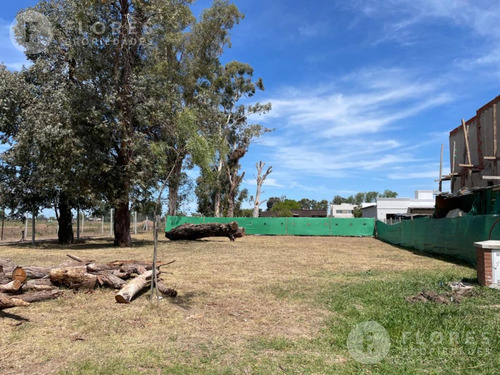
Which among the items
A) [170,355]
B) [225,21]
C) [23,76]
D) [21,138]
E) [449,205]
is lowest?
[170,355]

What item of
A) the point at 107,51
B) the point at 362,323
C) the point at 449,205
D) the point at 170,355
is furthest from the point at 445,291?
the point at 107,51

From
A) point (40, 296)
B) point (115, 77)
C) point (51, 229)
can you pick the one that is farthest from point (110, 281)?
point (51, 229)

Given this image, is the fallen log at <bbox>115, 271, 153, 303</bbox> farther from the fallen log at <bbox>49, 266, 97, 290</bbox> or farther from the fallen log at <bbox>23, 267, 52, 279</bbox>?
the fallen log at <bbox>23, 267, 52, 279</bbox>

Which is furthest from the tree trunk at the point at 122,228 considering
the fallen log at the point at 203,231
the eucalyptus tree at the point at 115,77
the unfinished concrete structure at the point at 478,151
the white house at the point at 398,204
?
the white house at the point at 398,204

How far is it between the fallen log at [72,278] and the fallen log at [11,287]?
2.00ft

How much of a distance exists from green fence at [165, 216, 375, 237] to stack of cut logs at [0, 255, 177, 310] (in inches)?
925

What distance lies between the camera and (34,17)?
53.0ft

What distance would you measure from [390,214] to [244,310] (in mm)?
45197

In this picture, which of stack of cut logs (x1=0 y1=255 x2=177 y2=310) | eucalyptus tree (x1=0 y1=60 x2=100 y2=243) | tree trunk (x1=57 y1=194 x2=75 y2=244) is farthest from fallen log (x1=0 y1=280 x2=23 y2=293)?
tree trunk (x1=57 y1=194 x2=75 y2=244)

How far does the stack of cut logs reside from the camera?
5.99 m

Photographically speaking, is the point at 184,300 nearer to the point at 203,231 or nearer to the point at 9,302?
the point at 9,302

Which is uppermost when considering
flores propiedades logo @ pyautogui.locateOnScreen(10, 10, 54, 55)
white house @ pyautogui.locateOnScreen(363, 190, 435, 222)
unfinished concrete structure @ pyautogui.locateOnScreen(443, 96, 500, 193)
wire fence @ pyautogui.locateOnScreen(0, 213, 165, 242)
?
flores propiedades logo @ pyautogui.locateOnScreen(10, 10, 54, 55)

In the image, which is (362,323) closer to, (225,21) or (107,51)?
(107,51)

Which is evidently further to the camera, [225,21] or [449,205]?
[225,21]
